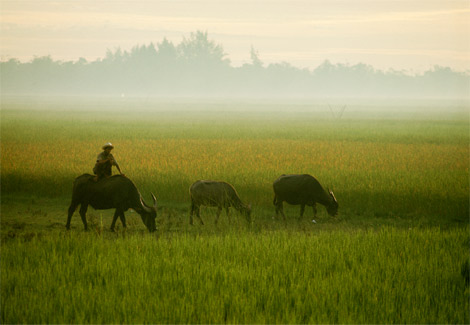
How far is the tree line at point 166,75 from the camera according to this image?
122312 millimetres

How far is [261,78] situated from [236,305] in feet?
450

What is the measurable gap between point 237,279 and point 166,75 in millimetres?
119549

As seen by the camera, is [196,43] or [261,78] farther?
[261,78]

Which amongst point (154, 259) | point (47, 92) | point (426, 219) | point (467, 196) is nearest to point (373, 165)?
point (467, 196)

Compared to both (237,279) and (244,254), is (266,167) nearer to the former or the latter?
(244,254)

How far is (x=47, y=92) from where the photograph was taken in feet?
473

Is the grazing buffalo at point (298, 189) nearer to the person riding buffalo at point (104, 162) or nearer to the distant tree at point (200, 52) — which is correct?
the person riding buffalo at point (104, 162)

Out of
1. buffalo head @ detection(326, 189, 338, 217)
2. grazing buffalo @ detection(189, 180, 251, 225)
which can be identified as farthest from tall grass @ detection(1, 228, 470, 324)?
buffalo head @ detection(326, 189, 338, 217)

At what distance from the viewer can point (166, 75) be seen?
12325 centimetres

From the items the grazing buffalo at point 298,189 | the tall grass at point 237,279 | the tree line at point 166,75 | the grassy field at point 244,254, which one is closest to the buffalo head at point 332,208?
the grassy field at point 244,254

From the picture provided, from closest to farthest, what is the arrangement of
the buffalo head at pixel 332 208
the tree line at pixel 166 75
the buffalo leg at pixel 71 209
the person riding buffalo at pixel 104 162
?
1. the person riding buffalo at pixel 104 162
2. the buffalo leg at pixel 71 209
3. the buffalo head at pixel 332 208
4. the tree line at pixel 166 75

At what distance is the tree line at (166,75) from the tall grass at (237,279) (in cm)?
11592

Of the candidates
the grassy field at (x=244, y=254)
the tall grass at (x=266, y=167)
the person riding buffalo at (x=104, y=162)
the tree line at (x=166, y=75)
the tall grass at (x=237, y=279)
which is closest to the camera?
the tall grass at (x=237, y=279)

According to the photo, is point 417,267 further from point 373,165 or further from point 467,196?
point 373,165
